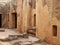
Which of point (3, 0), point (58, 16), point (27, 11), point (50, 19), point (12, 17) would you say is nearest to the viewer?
point (58, 16)

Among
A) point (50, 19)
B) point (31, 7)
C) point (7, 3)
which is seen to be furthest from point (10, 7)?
point (50, 19)

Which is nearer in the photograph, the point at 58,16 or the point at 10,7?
the point at 58,16

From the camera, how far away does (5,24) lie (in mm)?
15383

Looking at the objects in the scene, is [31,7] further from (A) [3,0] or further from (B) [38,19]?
(A) [3,0]

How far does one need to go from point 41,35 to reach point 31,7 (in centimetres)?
415

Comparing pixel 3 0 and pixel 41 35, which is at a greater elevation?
pixel 3 0

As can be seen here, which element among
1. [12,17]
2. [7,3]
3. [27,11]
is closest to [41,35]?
[27,11]

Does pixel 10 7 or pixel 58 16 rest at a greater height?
pixel 10 7

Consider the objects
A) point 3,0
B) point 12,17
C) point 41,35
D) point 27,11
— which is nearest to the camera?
point 41,35

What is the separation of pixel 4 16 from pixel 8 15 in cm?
50

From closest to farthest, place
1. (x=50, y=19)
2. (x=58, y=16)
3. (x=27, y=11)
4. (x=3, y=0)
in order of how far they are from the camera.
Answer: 1. (x=58, y=16)
2. (x=50, y=19)
3. (x=27, y=11)
4. (x=3, y=0)

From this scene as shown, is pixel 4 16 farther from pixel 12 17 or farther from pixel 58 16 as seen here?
pixel 58 16

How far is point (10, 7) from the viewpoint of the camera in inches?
589

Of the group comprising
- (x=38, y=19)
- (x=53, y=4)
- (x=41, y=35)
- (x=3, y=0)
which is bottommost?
(x=41, y=35)
